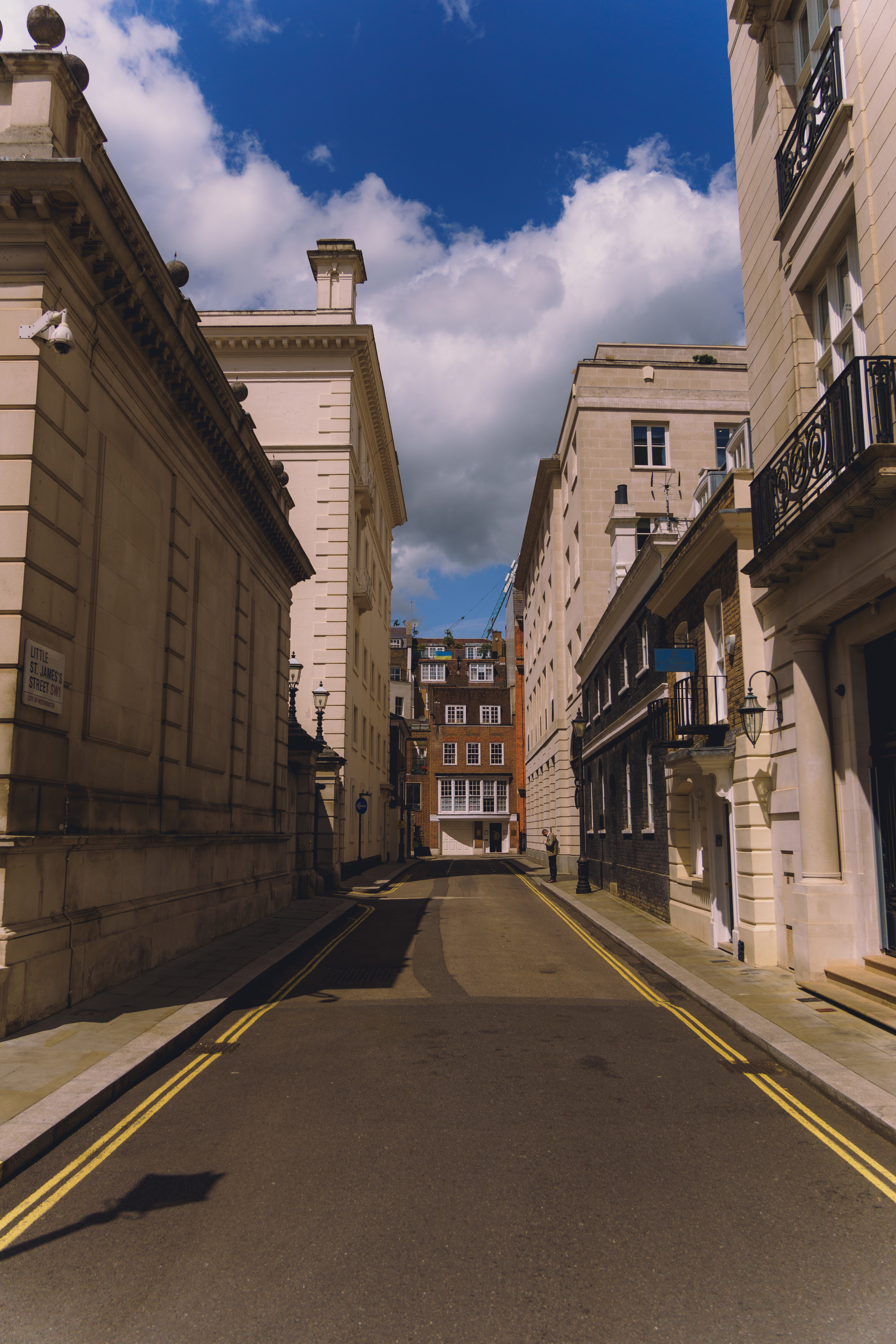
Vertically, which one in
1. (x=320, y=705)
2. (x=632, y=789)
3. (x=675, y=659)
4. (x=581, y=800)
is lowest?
(x=581, y=800)

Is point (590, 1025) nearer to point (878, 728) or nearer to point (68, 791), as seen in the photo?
point (878, 728)

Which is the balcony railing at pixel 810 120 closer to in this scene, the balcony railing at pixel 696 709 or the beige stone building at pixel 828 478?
the beige stone building at pixel 828 478

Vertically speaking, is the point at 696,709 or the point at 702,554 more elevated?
the point at 702,554

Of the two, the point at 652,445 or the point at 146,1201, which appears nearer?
the point at 146,1201

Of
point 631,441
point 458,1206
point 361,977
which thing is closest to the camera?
point 458,1206

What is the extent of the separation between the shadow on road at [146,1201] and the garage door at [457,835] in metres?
67.8

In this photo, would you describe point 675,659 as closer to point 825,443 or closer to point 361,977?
point 825,443

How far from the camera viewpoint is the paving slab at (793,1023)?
6.80 meters

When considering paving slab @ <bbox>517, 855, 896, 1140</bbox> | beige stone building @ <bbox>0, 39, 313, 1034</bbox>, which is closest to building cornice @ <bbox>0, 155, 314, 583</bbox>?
beige stone building @ <bbox>0, 39, 313, 1034</bbox>

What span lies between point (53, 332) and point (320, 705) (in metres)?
18.7

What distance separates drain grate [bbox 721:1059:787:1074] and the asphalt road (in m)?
0.12

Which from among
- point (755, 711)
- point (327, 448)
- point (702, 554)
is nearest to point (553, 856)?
point (327, 448)

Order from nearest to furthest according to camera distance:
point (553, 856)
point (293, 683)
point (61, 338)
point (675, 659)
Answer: point (61, 338) < point (675, 659) < point (293, 683) < point (553, 856)

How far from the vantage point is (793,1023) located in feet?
29.6
